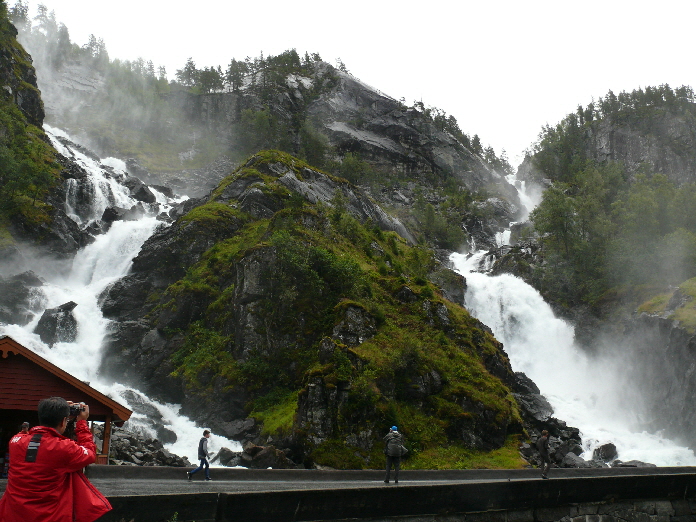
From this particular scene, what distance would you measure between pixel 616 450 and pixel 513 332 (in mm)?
15925

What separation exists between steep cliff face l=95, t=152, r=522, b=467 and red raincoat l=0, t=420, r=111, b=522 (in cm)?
1979

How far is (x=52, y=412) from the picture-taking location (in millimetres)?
4340

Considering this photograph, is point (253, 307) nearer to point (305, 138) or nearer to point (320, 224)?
point (320, 224)

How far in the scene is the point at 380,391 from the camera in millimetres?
25953

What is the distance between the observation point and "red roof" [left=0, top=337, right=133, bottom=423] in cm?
1469

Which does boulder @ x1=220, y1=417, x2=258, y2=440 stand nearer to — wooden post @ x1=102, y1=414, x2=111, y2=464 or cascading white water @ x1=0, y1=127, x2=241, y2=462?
cascading white water @ x1=0, y1=127, x2=241, y2=462

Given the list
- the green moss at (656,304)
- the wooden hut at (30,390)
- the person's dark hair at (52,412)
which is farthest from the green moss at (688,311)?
A: the person's dark hair at (52,412)

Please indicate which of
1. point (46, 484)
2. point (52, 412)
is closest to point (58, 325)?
point (52, 412)

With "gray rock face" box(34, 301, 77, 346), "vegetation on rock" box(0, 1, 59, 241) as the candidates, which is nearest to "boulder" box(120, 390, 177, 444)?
"gray rock face" box(34, 301, 77, 346)

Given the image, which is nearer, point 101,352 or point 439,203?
point 101,352

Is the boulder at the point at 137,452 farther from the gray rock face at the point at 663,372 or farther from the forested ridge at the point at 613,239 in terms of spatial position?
the forested ridge at the point at 613,239

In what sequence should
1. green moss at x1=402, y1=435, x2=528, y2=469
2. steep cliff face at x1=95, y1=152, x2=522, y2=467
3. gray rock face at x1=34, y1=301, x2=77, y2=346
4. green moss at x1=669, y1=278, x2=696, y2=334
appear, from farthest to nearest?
green moss at x1=669, y1=278, x2=696, y2=334 → gray rock face at x1=34, y1=301, x2=77, y2=346 → steep cliff face at x1=95, y1=152, x2=522, y2=467 → green moss at x1=402, y1=435, x2=528, y2=469

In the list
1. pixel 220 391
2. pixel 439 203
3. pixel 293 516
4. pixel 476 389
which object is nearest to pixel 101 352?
pixel 220 391

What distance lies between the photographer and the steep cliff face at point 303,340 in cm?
2517
